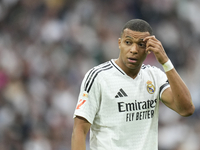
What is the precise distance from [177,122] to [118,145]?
3974 mm

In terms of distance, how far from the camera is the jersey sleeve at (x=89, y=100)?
2.76 metres

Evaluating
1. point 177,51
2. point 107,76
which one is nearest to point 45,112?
point 177,51

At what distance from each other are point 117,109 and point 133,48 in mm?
553

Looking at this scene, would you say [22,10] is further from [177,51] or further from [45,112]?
[177,51]

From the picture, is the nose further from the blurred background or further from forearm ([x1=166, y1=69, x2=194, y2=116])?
the blurred background

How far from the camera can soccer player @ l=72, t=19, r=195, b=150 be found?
2.79m

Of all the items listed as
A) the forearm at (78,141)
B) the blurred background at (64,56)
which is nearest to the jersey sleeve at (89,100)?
the forearm at (78,141)

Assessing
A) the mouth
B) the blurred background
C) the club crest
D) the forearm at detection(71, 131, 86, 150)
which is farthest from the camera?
the blurred background

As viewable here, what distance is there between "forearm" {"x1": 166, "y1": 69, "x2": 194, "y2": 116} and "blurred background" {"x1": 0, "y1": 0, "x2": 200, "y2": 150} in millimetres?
3606

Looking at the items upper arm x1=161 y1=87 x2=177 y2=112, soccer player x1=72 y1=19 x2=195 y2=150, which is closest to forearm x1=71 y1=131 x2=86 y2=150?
soccer player x1=72 y1=19 x2=195 y2=150

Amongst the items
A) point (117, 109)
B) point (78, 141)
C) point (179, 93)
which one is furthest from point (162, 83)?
point (78, 141)

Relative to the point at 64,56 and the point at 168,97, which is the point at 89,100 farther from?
the point at 64,56

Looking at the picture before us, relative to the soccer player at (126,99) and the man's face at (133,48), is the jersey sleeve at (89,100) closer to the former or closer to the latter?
the soccer player at (126,99)

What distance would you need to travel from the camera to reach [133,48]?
9.35 feet
